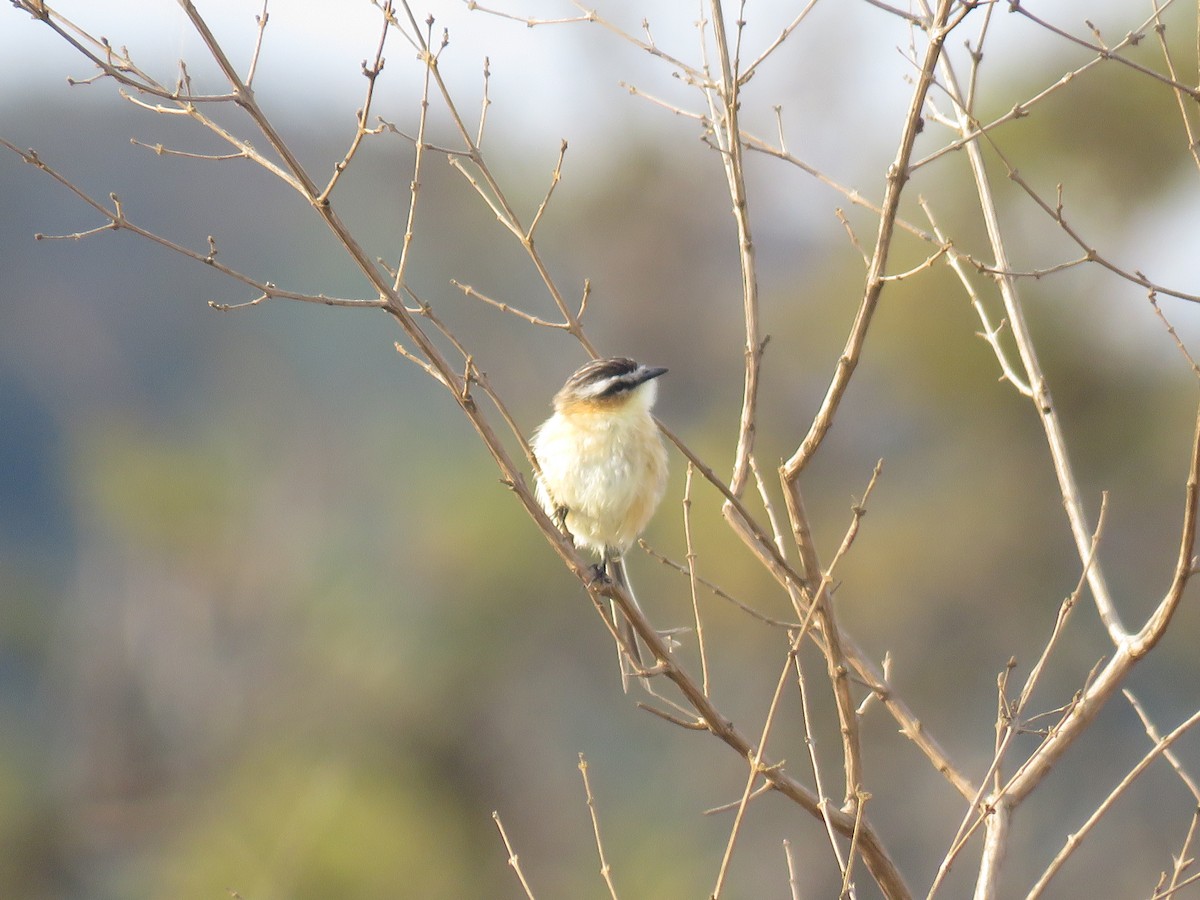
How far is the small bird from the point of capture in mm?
4516

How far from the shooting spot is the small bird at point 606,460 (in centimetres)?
452

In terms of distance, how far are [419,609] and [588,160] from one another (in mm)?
8800

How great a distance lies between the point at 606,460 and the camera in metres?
4.52

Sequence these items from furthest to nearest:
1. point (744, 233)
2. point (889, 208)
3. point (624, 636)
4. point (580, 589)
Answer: point (580, 589) < point (624, 636) < point (744, 233) < point (889, 208)

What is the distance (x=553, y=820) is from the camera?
693 inches

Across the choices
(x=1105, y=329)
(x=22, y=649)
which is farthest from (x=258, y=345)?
(x=1105, y=329)

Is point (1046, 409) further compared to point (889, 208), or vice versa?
point (1046, 409)

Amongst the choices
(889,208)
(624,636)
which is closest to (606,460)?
(624,636)

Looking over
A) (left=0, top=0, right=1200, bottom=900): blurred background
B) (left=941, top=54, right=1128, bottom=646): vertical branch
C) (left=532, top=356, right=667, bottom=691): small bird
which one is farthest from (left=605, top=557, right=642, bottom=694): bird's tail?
(left=0, top=0, right=1200, bottom=900): blurred background

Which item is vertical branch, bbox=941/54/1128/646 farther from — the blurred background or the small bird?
the blurred background

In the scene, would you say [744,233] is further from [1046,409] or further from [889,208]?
[1046,409]

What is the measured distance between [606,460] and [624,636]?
1.29 m

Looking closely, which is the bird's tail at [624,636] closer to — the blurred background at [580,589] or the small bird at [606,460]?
the small bird at [606,460]

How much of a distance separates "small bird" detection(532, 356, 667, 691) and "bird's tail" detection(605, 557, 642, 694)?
54 millimetres
